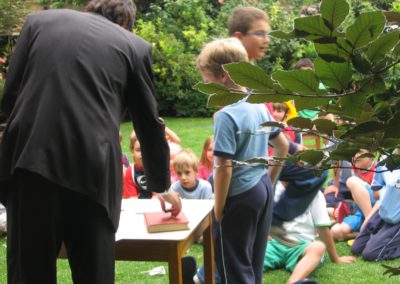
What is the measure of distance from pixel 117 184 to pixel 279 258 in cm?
219

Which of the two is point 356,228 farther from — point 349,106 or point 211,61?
point 349,106

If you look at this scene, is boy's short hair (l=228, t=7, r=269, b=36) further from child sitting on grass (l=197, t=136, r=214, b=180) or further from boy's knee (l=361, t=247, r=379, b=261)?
boy's knee (l=361, t=247, r=379, b=261)

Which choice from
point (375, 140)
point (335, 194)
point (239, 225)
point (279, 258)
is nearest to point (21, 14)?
point (335, 194)

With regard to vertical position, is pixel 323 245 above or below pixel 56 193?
below

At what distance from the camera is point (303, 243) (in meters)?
3.98

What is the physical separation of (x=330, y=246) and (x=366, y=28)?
3693 millimetres

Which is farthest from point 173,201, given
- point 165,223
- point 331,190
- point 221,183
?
point 331,190

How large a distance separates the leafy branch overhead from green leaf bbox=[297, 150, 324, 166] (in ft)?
0.13

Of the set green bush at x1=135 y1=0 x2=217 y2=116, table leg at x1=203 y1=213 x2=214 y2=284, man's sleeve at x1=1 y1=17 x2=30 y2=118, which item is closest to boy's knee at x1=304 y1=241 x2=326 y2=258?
table leg at x1=203 y1=213 x2=214 y2=284

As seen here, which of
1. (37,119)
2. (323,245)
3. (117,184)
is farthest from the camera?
(323,245)

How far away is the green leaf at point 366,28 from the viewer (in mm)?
593

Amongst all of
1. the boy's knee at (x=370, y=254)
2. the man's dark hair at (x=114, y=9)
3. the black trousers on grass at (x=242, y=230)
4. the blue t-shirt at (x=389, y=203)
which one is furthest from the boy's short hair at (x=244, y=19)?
the boy's knee at (x=370, y=254)

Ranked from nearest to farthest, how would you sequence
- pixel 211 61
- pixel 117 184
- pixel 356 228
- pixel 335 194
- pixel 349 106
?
pixel 349 106, pixel 117 184, pixel 211 61, pixel 356 228, pixel 335 194

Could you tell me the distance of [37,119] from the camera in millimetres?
2006
